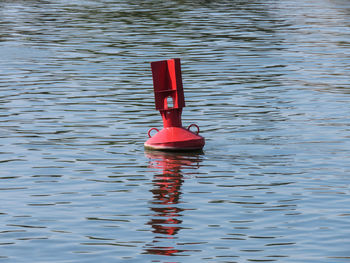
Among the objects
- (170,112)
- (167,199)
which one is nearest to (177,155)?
(170,112)

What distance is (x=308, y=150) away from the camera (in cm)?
1692

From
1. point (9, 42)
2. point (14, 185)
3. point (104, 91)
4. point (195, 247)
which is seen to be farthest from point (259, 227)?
point (9, 42)

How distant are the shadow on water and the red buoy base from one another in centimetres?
11

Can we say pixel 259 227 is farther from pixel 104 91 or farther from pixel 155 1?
pixel 155 1

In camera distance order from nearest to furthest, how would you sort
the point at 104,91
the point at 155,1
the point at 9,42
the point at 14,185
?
1. the point at 14,185
2. the point at 104,91
3. the point at 9,42
4. the point at 155,1

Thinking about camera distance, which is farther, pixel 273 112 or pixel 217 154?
pixel 273 112

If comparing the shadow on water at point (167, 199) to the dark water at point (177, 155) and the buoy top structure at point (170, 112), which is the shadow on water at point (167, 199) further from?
the buoy top structure at point (170, 112)

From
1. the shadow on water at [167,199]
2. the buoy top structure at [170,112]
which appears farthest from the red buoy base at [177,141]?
the shadow on water at [167,199]

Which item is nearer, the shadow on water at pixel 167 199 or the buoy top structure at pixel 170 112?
the shadow on water at pixel 167 199

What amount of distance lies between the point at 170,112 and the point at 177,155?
84 cm

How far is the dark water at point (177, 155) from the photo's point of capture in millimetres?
11297

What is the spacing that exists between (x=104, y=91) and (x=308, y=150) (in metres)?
8.28

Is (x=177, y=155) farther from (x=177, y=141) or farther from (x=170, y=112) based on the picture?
(x=170, y=112)

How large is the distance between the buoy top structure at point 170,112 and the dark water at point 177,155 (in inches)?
8.7
